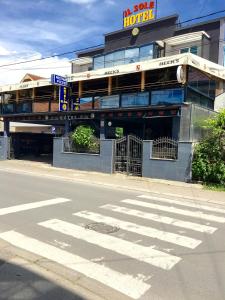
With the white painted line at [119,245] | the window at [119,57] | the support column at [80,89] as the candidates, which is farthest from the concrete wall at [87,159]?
the window at [119,57]

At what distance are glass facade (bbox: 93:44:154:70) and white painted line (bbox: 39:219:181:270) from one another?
837 inches

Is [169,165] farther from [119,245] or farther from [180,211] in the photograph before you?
[119,245]

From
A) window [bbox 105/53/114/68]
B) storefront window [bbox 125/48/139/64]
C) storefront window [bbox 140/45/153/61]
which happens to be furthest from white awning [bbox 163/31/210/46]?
window [bbox 105/53/114/68]

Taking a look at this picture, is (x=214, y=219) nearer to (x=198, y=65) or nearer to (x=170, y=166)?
(x=170, y=166)

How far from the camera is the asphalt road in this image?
4.48 m

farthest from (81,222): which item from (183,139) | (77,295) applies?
(183,139)

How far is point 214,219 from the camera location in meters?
8.22

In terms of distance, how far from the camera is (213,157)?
13.9 metres

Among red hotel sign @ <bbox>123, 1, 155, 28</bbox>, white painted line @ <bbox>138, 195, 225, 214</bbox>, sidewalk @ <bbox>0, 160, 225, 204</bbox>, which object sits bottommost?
white painted line @ <bbox>138, 195, 225, 214</bbox>

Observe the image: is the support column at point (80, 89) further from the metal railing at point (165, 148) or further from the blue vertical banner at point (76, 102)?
the metal railing at point (165, 148)

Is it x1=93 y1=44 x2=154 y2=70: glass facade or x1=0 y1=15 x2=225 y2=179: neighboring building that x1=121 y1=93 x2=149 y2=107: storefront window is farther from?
x1=93 y1=44 x2=154 y2=70: glass facade

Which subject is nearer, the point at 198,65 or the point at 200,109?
the point at 198,65

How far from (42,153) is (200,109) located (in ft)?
55.2

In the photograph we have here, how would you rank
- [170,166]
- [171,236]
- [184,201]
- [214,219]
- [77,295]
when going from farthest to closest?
[170,166]
[184,201]
[214,219]
[171,236]
[77,295]
